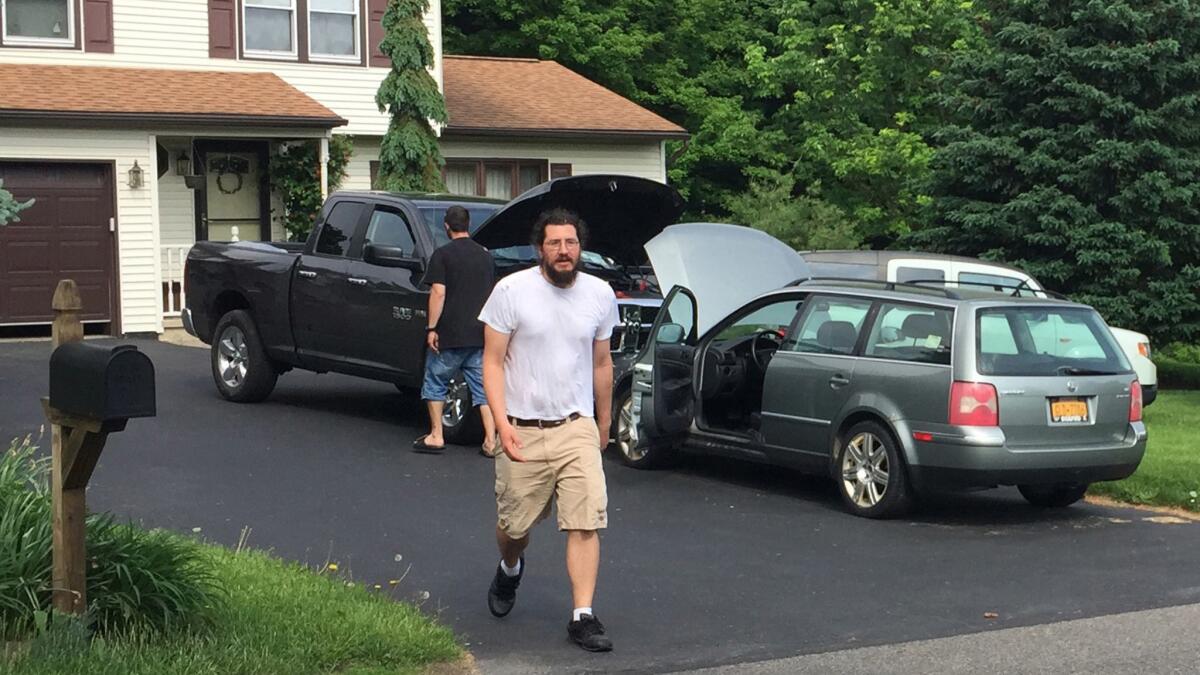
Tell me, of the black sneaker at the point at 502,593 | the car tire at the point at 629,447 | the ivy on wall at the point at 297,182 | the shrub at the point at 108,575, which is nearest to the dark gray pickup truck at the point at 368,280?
the car tire at the point at 629,447

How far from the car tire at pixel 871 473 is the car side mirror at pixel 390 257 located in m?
4.41

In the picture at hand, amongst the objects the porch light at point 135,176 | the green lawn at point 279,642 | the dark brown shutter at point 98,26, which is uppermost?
the dark brown shutter at point 98,26

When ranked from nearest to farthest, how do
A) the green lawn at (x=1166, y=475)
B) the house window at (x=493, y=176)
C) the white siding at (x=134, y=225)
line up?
the green lawn at (x=1166, y=475), the white siding at (x=134, y=225), the house window at (x=493, y=176)

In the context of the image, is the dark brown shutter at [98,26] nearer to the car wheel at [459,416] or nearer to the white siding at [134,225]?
the white siding at [134,225]

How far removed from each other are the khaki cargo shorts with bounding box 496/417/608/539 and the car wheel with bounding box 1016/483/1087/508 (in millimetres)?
5023

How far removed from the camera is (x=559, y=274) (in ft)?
24.8

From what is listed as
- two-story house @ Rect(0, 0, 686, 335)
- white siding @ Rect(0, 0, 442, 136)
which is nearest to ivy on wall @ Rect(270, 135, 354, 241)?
two-story house @ Rect(0, 0, 686, 335)

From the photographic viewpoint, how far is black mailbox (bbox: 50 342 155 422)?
6.34 metres

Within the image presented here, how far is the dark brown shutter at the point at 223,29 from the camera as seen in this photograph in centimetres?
2617

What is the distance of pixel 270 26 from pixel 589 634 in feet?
69.5

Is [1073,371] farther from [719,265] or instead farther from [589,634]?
[589,634]

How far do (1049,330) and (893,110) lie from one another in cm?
2694

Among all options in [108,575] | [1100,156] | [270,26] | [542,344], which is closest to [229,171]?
[270,26]

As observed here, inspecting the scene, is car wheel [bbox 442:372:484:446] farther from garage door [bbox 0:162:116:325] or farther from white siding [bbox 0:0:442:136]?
white siding [bbox 0:0:442:136]
